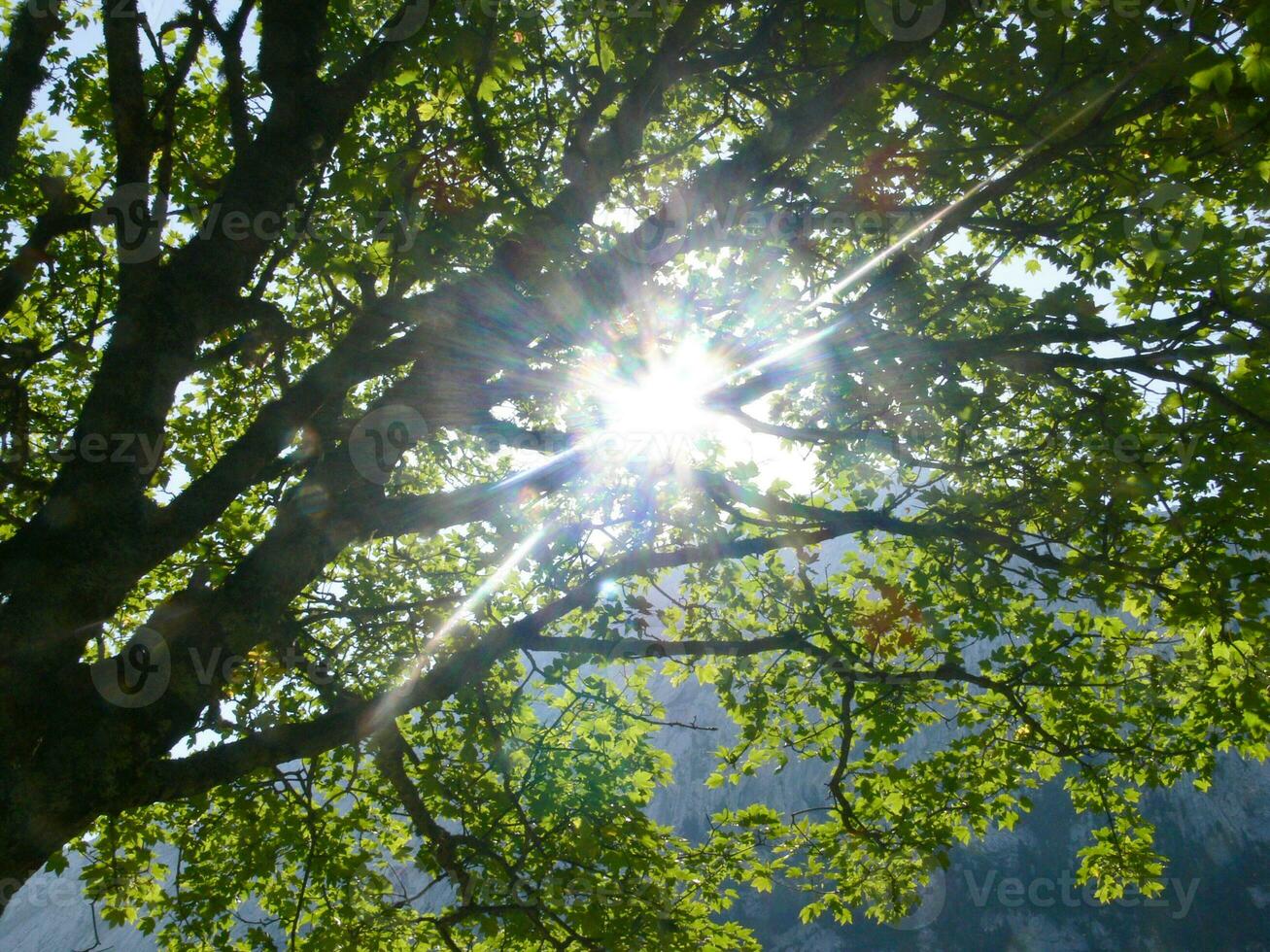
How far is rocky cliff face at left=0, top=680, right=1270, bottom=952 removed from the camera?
211 feet

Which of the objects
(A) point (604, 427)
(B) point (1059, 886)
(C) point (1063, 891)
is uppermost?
(A) point (604, 427)

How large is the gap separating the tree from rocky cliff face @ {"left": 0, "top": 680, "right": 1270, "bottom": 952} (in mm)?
55204

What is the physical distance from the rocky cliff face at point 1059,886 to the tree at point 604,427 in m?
55.2

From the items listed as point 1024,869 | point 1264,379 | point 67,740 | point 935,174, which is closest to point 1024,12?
point 935,174

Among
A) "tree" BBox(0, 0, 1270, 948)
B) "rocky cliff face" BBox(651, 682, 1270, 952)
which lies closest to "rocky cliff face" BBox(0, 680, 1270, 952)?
"rocky cliff face" BBox(651, 682, 1270, 952)

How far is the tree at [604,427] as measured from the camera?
5.04 meters

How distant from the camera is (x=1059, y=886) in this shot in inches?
2532

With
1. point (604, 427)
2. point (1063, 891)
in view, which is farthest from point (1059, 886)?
point (604, 427)

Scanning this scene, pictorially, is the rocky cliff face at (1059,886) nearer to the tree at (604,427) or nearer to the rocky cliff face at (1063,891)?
the rocky cliff face at (1063,891)

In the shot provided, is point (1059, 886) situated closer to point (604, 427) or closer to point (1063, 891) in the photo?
point (1063, 891)

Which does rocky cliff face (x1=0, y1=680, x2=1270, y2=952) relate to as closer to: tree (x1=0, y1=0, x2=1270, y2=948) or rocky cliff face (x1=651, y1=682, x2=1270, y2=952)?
rocky cliff face (x1=651, y1=682, x2=1270, y2=952)

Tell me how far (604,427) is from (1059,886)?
7466 cm

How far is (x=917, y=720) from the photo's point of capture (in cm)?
888

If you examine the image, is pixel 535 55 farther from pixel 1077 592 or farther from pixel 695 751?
pixel 695 751
